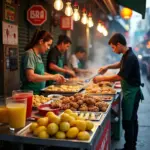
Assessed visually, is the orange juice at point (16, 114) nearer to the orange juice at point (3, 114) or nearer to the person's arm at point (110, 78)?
the orange juice at point (3, 114)

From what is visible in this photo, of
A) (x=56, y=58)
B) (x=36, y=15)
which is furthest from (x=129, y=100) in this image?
(x=36, y=15)

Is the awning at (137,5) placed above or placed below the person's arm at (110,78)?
above

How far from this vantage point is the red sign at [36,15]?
6312 mm

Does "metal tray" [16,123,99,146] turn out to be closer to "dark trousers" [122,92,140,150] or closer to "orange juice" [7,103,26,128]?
"orange juice" [7,103,26,128]

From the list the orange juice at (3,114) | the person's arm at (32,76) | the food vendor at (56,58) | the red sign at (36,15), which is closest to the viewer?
the orange juice at (3,114)

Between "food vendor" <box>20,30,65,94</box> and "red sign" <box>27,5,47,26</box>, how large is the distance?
1.57 m

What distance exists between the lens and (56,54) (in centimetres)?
679

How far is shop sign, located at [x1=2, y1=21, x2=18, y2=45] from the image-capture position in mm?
5179

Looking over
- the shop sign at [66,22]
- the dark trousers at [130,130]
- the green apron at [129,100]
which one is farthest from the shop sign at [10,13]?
the shop sign at [66,22]

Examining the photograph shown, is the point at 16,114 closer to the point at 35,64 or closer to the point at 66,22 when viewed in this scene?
the point at 35,64

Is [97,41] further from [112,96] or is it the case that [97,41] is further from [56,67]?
[112,96]

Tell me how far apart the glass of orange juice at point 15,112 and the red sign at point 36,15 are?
3840 mm

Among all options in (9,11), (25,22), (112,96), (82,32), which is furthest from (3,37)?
(82,32)

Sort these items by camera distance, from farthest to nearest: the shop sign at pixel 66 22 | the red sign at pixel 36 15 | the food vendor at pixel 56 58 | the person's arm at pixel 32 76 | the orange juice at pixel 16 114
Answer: the shop sign at pixel 66 22 < the food vendor at pixel 56 58 < the red sign at pixel 36 15 < the person's arm at pixel 32 76 < the orange juice at pixel 16 114
